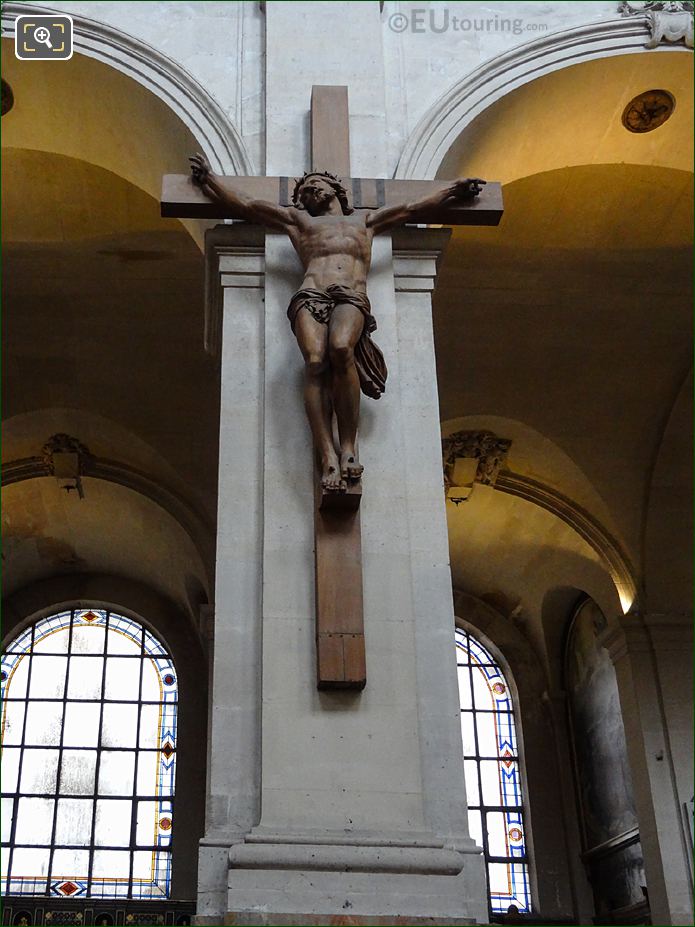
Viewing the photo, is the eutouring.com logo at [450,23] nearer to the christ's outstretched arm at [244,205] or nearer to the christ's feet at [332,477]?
the christ's outstretched arm at [244,205]

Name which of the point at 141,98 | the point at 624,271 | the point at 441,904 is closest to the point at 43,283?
the point at 141,98

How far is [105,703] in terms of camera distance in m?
15.2

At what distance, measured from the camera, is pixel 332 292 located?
250 inches

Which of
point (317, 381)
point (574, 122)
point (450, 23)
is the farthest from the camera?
point (574, 122)

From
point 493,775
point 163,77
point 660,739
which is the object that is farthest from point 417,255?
point 493,775

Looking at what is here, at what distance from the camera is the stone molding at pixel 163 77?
7.47 m

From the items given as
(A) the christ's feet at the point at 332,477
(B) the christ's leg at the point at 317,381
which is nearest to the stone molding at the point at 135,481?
(B) the christ's leg at the point at 317,381

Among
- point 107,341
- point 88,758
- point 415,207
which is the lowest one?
point 88,758

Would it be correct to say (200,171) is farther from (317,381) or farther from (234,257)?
(317,381)

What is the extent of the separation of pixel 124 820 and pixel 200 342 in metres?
6.21

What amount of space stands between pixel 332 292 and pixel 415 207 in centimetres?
87

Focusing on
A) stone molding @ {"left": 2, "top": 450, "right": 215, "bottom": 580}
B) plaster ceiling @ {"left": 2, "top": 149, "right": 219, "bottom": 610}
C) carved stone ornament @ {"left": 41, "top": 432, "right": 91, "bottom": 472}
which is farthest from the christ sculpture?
carved stone ornament @ {"left": 41, "top": 432, "right": 91, "bottom": 472}

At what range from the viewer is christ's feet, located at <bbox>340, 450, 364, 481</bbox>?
6020 mm

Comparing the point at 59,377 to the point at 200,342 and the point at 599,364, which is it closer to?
the point at 200,342
